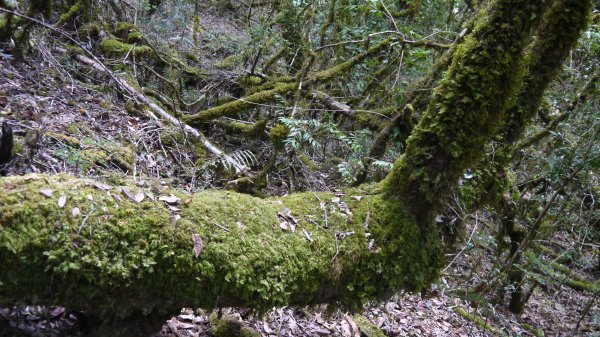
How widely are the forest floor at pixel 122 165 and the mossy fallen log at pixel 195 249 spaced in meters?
0.38

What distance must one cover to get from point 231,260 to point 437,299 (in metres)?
4.97

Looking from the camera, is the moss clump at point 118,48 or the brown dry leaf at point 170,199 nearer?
the brown dry leaf at point 170,199

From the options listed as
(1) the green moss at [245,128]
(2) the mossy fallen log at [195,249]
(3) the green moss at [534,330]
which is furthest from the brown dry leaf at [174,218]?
(3) the green moss at [534,330]

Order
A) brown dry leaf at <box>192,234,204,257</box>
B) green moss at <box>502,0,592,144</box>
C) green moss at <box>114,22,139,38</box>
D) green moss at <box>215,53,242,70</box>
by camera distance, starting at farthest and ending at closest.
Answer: green moss at <box>215,53,242,70</box>
green moss at <box>114,22,139,38</box>
green moss at <box>502,0,592,144</box>
brown dry leaf at <box>192,234,204,257</box>

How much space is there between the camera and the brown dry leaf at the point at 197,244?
7.50 ft

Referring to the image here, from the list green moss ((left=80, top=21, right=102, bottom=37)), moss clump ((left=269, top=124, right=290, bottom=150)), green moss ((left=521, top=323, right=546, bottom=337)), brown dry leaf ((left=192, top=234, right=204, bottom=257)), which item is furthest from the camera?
green moss ((left=80, top=21, right=102, bottom=37))

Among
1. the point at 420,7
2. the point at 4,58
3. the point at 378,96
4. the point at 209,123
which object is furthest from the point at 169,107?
the point at 420,7

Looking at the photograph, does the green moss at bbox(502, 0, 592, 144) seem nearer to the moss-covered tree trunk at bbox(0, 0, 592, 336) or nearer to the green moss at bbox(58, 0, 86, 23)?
the moss-covered tree trunk at bbox(0, 0, 592, 336)

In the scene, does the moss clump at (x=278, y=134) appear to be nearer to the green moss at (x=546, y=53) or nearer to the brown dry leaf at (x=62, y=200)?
the green moss at (x=546, y=53)

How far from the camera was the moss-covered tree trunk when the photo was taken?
2006 mm

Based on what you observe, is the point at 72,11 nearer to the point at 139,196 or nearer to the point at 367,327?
the point at 139,196

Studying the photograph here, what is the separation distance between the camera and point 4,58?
16.9ft

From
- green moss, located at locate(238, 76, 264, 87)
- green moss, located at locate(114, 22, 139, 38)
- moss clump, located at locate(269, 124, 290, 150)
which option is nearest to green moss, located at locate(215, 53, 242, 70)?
green moss, located at locate(238, 76, 264, 87)

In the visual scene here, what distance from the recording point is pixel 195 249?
229cm
